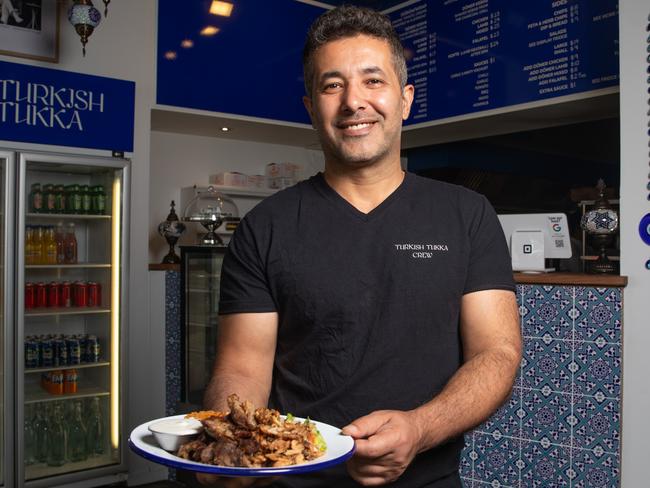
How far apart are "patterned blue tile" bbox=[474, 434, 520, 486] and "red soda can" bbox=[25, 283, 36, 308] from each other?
263cm

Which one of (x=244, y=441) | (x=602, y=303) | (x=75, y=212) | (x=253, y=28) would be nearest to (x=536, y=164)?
(x=602, y=303)

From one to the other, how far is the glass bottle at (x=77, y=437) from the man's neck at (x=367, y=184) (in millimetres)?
3290

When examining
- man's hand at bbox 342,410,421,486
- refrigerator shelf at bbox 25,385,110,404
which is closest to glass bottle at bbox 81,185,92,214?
refrigerator shelf at bbox 25,385,110,404

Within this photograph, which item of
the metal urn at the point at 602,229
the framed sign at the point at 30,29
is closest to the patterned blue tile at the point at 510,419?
the metal urn at the point at 602,229

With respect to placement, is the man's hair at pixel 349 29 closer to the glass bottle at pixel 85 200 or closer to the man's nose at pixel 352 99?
the man's nose at pixel 352 99

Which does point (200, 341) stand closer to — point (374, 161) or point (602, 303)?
point (602, 303)

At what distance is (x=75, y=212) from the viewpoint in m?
4.12

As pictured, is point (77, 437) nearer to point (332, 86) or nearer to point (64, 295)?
point (64, 295)

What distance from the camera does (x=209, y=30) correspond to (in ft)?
14.5

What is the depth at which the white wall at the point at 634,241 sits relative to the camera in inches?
110

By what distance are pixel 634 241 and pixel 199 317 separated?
262 cm

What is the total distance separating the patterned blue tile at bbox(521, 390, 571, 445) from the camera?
2.94m

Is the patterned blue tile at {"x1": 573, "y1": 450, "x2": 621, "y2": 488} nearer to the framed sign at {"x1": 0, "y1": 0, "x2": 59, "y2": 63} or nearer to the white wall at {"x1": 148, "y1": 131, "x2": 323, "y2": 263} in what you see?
the white wall at {"x1": 148, "y1": 131, "x2": 323, "y2": 263}

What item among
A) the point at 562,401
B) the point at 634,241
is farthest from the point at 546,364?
the point at 634,241
